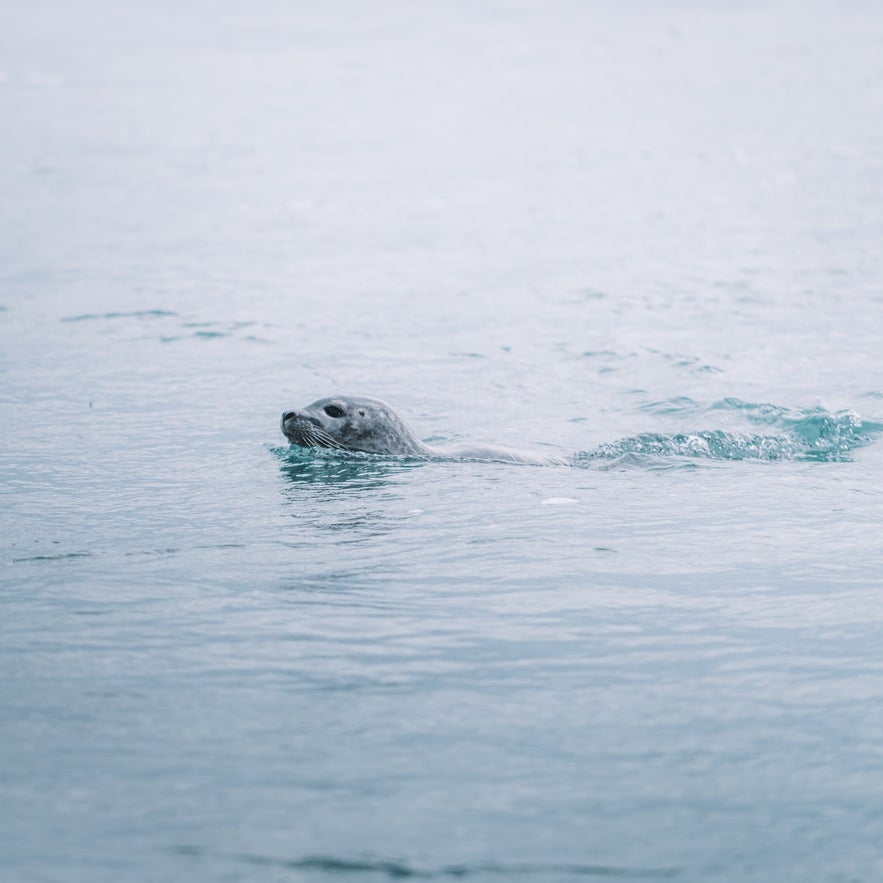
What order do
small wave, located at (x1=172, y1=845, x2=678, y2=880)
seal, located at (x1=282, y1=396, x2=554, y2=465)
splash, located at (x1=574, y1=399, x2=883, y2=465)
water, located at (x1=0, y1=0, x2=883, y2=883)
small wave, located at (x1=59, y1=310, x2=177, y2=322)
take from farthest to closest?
small wave, located at (x1=59, y1=310, x2=177, y2=322)
splash, located at (x1=574, y1=399, x2=883, y2=465)
seal, located at (x1=282, y1=396, x2=554, y2=465)
water, located at (x1=0, y1=0, x2=883, y2=883)
small wave, located at (x1=172, y1=845, x2=678, y2=880)

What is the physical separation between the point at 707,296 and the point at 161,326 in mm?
5817

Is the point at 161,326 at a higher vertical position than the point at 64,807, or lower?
higher

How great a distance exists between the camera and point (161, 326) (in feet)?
45.0

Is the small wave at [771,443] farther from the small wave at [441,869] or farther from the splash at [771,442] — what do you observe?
Result: the small wave at [441,869]

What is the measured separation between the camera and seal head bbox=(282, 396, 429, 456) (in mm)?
9359

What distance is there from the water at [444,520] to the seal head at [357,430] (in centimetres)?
14

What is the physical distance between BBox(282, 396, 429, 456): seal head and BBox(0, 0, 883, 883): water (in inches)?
5.3

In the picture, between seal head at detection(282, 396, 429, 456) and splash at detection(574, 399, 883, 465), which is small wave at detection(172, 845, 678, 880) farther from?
splash at detection(574, 399, 883, 465)

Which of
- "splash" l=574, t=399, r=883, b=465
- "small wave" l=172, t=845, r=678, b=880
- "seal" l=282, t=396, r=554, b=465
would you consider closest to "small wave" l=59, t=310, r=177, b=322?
"seal" l=282, t=396, r=554, b=465

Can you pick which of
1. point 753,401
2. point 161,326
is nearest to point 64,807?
point 753,401

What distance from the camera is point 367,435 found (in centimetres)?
940

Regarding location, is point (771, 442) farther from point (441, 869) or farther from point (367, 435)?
point (441, 869)

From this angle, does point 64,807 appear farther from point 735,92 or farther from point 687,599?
point 735,92

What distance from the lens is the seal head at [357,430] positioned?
9.36 metres
